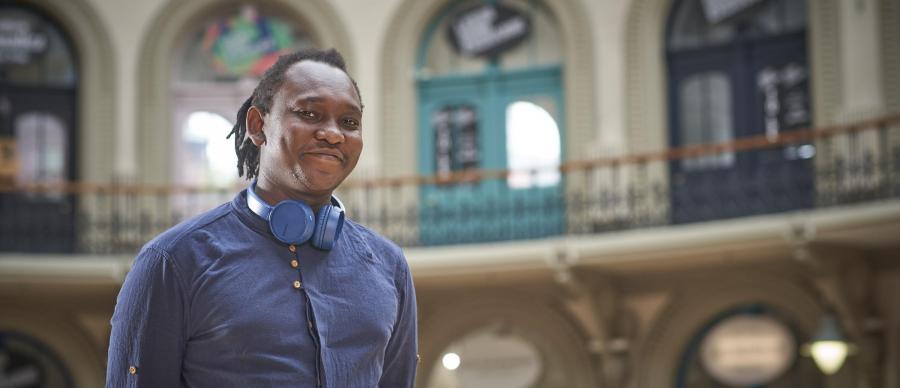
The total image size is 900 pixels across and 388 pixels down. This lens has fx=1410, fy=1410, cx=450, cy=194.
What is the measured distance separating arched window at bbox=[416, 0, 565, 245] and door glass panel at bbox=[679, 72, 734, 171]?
1.62 m

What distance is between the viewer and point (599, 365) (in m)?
17.2

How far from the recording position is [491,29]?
1833 cm

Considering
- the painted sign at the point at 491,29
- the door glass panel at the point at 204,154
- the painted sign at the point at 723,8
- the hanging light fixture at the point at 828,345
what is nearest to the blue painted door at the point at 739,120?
the painted sign at the point at 723,8

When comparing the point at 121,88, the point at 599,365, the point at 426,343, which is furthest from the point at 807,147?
the point at 121,88

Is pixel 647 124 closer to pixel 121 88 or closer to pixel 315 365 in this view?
pixel 121 88

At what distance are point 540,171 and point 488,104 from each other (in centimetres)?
148

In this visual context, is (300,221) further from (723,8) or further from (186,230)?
(723,8)

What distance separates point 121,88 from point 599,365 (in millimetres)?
7110

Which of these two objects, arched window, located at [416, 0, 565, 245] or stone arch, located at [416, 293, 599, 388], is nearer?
stone arch, located at [416, 293, 599, 388]

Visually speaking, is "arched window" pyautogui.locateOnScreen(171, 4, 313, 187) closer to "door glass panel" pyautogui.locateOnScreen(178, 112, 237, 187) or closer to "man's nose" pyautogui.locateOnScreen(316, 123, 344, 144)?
"door glass panel" pyautogui.locateOnScreen(178, 112, 237, 187)

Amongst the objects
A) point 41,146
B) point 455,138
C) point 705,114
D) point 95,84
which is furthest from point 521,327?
point 41,146

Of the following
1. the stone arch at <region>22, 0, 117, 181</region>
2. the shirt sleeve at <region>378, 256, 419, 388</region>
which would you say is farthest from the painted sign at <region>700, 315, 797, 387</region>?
the shirt sleeve at <region>378, 256, 419, 388</region>

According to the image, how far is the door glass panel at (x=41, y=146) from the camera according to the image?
18.4 metres

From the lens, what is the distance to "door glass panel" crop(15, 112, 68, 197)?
18422 mm
